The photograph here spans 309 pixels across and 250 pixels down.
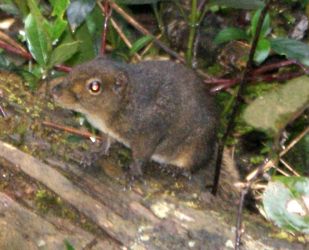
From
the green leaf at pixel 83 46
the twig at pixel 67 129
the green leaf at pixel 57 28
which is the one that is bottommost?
the twig at pixel 67 129

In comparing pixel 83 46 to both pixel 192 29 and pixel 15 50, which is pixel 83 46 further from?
pixel 192 29

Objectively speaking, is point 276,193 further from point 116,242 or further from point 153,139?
point 153,139

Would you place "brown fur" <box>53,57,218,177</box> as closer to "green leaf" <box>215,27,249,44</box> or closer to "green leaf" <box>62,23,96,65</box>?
"green leaf" <box>215,27,249,44</box>

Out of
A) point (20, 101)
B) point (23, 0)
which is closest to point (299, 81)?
point (20, 101)

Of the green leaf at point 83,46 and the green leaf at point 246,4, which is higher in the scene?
the green leaf at point 246,4

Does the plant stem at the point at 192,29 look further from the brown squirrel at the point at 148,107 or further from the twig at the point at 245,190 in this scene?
the twig at the point at 245,190

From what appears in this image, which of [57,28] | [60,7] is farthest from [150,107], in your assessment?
[60,7]

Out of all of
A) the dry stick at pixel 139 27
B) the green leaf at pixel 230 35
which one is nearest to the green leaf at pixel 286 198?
the green leaf at pixel 230 35
